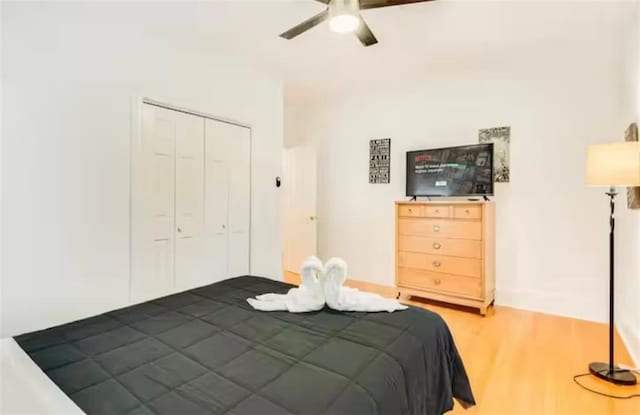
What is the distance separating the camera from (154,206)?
2779 millimetres

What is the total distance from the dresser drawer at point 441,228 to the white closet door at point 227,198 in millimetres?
1754

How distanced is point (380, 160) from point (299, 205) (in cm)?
140

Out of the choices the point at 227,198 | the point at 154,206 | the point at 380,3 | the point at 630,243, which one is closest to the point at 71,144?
the point at 154,206

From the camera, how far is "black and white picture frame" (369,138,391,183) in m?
4.39

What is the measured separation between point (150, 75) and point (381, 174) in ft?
9.42

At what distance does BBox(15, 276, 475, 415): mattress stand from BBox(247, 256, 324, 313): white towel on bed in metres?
0.05

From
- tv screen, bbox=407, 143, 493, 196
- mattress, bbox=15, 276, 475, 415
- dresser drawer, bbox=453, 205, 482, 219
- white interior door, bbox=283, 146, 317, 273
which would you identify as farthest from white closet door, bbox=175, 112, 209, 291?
dresser drawer, bbox=453, 205, 482, 219

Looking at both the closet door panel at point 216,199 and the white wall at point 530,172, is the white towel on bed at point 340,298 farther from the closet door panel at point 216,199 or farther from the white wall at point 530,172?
the white wall at point 530,172

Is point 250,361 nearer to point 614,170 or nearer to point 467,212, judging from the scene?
point 614,170


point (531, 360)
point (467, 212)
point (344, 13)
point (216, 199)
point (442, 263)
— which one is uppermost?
point (344, 13)

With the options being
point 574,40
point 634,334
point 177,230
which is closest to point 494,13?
point 574,40

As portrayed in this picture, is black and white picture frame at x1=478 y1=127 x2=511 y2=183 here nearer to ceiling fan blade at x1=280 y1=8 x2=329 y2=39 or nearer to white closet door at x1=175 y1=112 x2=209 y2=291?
ceiling fan blade at x1=280 y1=8 x2=329 y2=39

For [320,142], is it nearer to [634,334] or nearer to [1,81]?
[1,81]

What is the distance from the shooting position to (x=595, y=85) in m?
3.14
